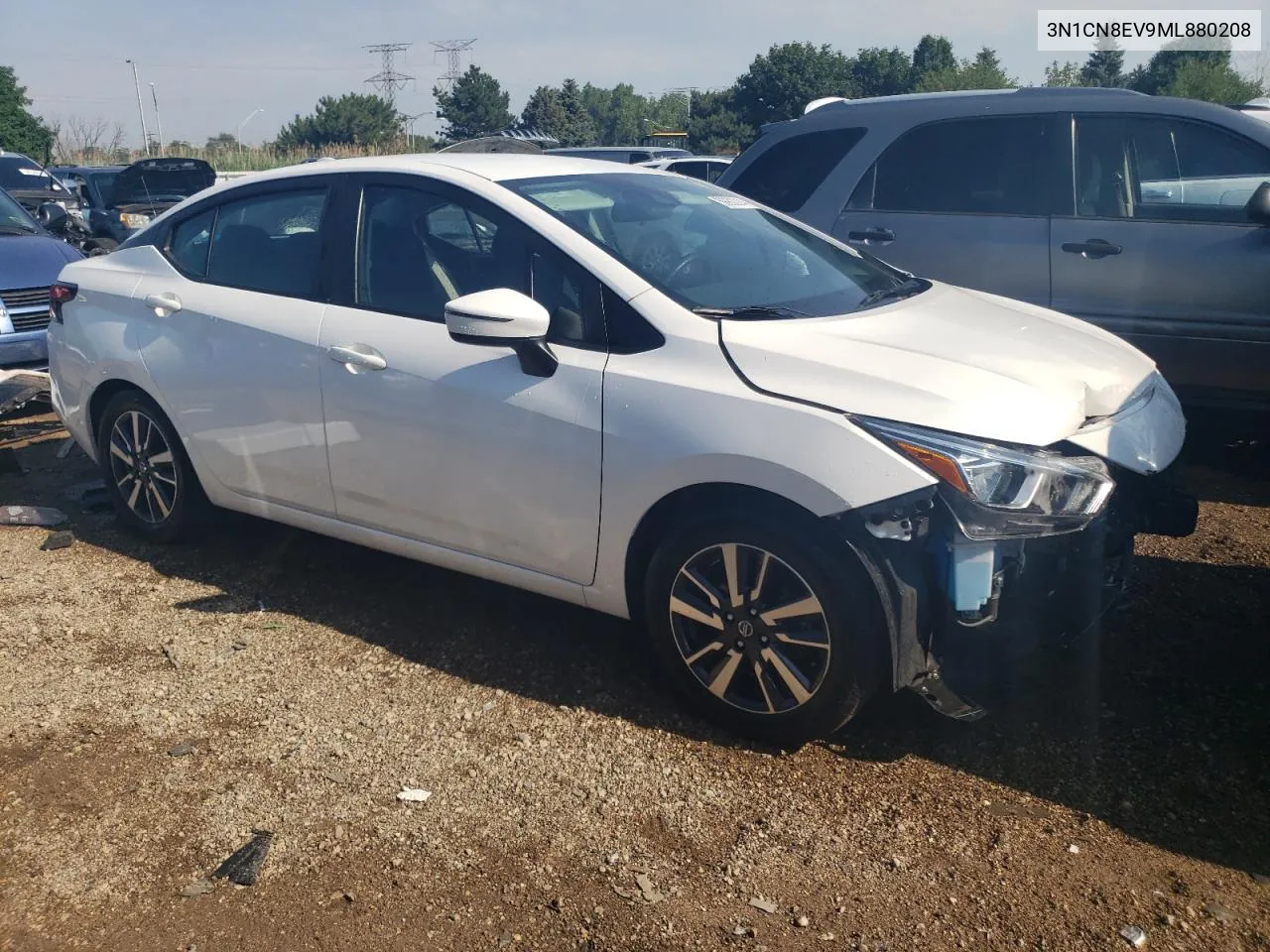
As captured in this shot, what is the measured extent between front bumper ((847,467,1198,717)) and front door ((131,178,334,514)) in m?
2.25

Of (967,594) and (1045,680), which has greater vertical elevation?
(967,594)

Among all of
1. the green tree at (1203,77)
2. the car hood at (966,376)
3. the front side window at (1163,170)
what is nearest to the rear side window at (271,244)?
the car hood at (966,376)

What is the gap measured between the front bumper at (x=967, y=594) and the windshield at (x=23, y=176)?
44.7 ft

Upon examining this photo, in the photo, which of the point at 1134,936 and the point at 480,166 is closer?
A: the point at 1134,936

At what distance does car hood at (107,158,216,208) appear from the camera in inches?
611

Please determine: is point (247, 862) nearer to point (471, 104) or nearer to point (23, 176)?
point (23, 176)

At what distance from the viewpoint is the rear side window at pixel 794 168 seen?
6.57 meters

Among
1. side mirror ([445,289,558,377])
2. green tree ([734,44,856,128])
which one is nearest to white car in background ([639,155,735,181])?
side mirror ([445,289,558,377])

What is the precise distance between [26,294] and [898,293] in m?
6.39

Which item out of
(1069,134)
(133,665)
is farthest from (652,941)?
(1069,134)

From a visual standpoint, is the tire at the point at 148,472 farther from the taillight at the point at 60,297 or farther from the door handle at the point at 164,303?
the taillight at the point at 60,297

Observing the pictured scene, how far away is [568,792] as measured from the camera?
10.7ft

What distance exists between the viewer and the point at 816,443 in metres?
3.13

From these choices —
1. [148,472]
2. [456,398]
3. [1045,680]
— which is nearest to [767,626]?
[1045,680]
